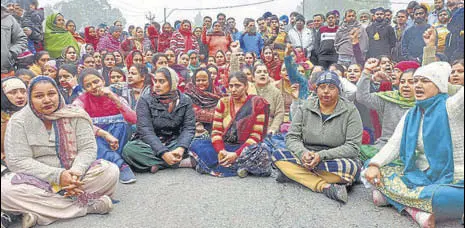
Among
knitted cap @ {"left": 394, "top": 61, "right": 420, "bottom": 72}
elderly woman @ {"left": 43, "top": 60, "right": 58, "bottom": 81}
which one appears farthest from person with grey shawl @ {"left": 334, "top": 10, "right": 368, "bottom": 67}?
elderly woman @ {"left": 43, "top": 60, "right": 58, "bottom": 81}

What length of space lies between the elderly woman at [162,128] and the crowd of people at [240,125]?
1 centimetres

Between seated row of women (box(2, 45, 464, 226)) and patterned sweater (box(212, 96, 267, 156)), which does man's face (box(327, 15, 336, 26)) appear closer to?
seated row of women (box(2, 45, 464, 226))

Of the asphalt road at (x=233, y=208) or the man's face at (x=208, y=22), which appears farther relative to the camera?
the man's face at (x=208, y=22)

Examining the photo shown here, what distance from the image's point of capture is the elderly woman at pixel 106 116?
4031mm

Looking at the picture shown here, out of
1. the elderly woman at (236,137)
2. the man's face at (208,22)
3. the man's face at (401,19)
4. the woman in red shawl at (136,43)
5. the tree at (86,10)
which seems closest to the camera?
the elderly woman at (236,137)

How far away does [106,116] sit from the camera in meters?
4.24

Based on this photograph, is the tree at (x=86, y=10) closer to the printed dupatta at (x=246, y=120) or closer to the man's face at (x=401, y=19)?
the man's face at (x=401, y=19)

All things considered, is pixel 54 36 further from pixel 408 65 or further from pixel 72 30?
pixel 408 65

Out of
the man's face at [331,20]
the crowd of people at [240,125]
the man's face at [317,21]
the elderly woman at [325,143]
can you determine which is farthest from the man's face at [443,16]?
the elderly woman at [325,143]

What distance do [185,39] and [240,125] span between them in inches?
205

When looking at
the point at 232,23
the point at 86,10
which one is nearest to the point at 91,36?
the point at 232,23

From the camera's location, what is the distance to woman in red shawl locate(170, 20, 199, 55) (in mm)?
8625

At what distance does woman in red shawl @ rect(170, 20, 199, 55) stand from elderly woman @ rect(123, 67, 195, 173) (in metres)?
4.25

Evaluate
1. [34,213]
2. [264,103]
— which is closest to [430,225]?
[264,103]
